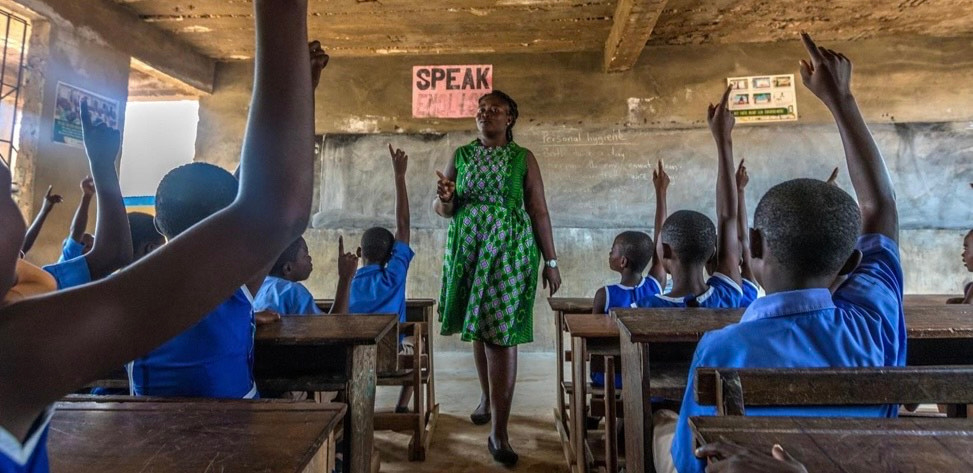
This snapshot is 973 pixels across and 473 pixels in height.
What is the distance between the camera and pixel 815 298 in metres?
0.95

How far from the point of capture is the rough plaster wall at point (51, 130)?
11.5 feet

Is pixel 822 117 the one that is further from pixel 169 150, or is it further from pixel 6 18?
pixel 169 150

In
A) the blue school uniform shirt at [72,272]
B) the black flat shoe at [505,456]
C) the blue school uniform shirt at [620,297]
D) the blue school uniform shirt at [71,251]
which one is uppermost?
the blue school uniform shirt at [71,251]

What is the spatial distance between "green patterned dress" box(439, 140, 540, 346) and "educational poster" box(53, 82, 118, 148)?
3332 millimetres

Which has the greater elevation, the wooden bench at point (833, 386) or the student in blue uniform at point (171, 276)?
the student in blue uniform at point (171, 276)

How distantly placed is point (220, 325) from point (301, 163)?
2.66 feet

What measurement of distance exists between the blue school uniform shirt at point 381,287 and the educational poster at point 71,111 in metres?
2.85

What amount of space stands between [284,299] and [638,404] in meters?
1.58

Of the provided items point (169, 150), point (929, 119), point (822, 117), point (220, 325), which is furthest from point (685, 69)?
point (169, 150)

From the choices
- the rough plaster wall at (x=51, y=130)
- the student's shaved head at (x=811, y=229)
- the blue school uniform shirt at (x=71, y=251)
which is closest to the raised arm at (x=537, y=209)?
the student's shaved head at (x=811, y=229)

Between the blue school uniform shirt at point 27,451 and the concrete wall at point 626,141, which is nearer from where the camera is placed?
the blue school uniform shirt at point 27,451

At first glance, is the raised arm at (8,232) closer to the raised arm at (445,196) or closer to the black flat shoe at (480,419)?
the raised arm at (445,196)

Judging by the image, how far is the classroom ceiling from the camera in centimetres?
409

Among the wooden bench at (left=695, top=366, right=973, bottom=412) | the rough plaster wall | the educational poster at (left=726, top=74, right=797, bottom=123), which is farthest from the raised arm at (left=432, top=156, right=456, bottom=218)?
the educational poster at (left=726, top=74, right=797, bottom=123)
